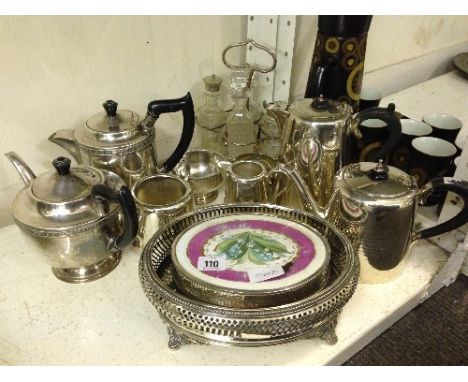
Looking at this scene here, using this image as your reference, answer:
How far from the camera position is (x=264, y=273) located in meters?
0.49

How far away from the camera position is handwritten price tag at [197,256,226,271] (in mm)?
501

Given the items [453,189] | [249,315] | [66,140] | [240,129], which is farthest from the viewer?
[240,129]

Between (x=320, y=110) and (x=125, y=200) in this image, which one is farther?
(x=320, y=110)

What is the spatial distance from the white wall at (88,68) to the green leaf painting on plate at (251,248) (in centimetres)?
33

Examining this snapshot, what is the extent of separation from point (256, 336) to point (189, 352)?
0.10 meters

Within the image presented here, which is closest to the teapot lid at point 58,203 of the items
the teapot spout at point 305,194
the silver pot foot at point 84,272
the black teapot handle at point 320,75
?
the silver pot foot at point 84,272

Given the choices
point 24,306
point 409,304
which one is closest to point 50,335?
point 24,306

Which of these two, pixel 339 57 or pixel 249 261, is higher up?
pixel 339 57

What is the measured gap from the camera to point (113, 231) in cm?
56

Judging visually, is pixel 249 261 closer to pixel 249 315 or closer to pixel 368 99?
pixel 249 315

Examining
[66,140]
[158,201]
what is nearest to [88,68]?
[66,140]

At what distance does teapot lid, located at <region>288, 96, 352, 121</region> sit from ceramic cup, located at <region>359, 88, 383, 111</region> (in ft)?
0.78

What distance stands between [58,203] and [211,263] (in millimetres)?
184

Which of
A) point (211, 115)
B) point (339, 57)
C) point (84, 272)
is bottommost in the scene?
→ point (84, 272)
